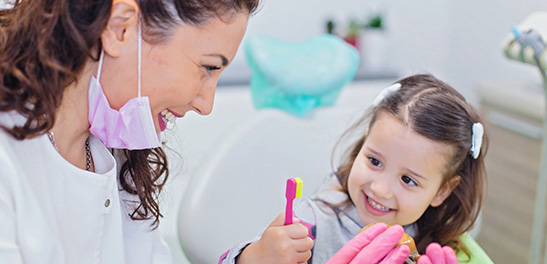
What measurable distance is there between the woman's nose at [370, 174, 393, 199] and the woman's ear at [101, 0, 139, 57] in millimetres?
574

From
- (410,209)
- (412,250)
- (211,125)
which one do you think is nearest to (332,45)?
(211,125)

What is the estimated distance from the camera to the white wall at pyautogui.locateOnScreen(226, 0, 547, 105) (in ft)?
9.53

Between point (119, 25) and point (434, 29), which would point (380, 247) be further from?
point (434, 29)

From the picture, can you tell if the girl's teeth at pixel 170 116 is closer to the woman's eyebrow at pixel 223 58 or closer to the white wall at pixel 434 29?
the woman's eyebrow at pixel 223 58

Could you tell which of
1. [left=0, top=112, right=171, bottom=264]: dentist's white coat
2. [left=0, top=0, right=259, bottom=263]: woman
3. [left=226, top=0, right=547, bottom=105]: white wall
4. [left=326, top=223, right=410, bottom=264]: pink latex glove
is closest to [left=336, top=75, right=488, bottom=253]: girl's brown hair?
[left=326, top=223, right=410, bottom=264]: pink latex glove

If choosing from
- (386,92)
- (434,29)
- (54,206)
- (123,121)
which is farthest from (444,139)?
(434,29)

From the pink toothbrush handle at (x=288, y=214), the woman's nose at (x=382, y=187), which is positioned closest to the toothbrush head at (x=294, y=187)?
the pink toothbrush handle at (x=288, y=214)

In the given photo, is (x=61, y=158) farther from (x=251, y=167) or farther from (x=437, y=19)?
(x=437, y=19)

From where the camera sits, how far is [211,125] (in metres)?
2.17

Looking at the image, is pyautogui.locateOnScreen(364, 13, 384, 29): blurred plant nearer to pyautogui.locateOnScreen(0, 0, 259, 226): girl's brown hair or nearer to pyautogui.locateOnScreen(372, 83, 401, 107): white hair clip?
pyautogui.locateOnScreen(372, 83, 401, 107): white hair clip

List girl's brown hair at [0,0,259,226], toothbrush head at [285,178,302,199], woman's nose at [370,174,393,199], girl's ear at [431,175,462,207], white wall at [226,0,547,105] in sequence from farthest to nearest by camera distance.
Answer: white wall at [226,0,547,105] < girl's ear at [431,175,462,207] < woman's nose at [370,174,393,199] < toothbrush head at [285,178,302,199] < girl's brown hair at [0,0,259,226]

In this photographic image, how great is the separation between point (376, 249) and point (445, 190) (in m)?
0.38

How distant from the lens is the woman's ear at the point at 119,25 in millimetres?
858

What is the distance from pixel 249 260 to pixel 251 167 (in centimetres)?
49
